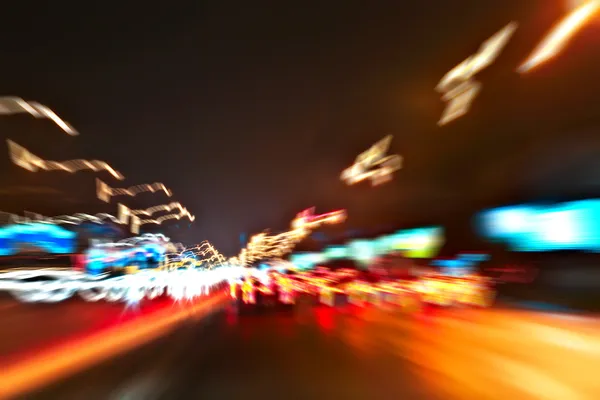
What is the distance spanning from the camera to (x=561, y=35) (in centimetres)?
1092

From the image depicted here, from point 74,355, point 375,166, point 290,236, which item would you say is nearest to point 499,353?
point 74,355

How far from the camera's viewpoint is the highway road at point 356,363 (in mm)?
7324

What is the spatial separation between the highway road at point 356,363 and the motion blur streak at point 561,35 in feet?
20.7

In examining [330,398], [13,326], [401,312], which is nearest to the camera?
[330,398]

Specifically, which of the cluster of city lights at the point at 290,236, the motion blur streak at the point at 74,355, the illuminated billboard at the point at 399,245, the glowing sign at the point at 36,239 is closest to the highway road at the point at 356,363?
the motion blur streak at the point at 74,355

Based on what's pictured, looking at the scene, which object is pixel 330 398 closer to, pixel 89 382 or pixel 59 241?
pixel 89 382

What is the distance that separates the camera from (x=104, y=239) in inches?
1187

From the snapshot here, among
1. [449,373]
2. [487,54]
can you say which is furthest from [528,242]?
[449,373]

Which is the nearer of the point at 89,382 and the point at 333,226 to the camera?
the point at 89,382

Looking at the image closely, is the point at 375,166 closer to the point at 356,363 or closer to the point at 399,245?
the point at 399,245

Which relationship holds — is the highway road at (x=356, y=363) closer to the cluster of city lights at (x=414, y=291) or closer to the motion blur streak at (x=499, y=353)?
the motion blur streak at (x=499, y=353)

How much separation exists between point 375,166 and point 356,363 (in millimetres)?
18402

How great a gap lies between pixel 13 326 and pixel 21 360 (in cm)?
327

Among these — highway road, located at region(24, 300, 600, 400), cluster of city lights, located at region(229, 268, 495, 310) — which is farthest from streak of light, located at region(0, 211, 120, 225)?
highway road, located at region(24, 300, 600, 400)
